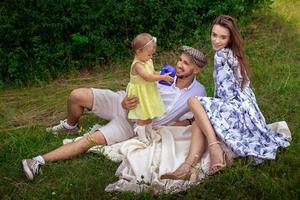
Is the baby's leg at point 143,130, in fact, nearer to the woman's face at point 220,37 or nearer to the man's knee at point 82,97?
the man's knee at point 82,97

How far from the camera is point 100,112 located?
15.9 ft

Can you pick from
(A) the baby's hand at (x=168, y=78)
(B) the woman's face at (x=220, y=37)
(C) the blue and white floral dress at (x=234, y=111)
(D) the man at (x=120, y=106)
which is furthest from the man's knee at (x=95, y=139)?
(B) the woman's face at (x=220, y=37)

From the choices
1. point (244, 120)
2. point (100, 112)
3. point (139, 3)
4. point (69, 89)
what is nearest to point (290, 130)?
point (244, 120)

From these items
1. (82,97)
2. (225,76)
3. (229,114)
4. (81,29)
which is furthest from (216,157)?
(81,29)

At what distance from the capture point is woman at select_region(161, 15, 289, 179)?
13.6 feet

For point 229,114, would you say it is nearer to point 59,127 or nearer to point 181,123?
point 181,123

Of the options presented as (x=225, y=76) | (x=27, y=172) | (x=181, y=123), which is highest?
(x=225, y=76)

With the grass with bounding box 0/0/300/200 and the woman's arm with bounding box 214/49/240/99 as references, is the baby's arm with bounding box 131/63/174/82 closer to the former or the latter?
the woman's arm with bounding box 214/49/240/99

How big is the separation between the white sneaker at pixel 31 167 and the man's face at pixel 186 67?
4.52 ft

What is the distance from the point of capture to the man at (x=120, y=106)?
4.47 metres

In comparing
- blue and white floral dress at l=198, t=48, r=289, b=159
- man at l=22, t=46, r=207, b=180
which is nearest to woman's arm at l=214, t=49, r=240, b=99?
blue and white floral dress at l=198, t=48, r=289, b=159

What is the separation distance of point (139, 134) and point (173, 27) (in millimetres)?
3199

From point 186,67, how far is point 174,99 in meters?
0.30

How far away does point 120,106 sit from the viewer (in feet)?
15.6
